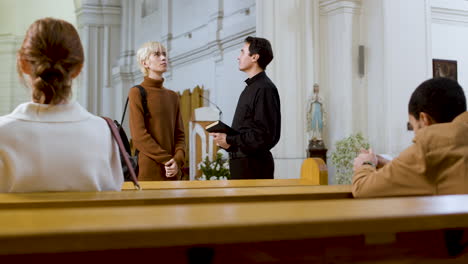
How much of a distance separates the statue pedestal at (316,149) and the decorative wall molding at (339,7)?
206 cm

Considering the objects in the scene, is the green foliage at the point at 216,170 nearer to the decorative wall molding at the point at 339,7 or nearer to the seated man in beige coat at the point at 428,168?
the decorative wall molding at the point at 339,7

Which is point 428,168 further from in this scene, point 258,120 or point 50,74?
point 258,120

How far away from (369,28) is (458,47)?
231 cm

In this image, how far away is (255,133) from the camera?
3.90m

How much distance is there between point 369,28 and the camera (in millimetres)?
9117

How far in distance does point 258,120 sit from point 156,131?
2.36ft

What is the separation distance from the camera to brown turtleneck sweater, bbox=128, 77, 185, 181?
397 cm

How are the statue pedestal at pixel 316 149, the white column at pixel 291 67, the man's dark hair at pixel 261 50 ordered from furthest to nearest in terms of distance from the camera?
the white column at pixel 291 67
the statue pedestal at pixel 316 149
the man's dark hair at pixel 261 50

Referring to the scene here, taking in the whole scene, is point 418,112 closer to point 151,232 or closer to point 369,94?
point 151,232

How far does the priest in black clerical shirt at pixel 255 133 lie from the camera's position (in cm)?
392

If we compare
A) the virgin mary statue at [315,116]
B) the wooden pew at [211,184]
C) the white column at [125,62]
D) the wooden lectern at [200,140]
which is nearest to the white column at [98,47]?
the white column at [125,62]

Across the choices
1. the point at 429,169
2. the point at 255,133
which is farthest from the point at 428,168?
the point at 255,133

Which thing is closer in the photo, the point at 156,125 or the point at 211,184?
the point at 211,184

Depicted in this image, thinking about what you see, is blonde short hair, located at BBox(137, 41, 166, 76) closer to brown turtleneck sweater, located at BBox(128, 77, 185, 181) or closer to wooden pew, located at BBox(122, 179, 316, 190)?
brown turtleneck sweater, located at BBox(128, 77, 185, 181)
